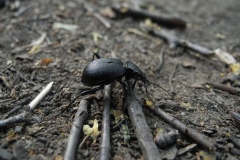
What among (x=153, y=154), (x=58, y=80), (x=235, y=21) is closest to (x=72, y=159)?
(x=153, y=154)

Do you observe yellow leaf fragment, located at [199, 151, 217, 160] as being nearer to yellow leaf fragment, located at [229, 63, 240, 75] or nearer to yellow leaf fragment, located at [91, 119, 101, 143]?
yellow leaf fragment, located at [91, 119, 101, 143]

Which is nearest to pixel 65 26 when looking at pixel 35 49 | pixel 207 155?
pixel 35 49

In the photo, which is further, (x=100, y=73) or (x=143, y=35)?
(x=143, y=35)

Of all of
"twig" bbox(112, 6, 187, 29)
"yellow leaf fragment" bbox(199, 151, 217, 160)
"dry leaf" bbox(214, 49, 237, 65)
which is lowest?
"yellow leaf fragment" bbox(199, 151, 217, 160)

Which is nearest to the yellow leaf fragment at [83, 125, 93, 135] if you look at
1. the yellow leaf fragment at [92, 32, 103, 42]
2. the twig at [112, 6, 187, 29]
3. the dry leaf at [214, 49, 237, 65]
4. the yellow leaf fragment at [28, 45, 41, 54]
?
the yellow leaf fragment at [28, 45, 41, 54]

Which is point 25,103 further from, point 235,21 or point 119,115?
point 235,21

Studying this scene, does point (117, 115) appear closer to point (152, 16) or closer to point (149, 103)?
point (149, 103)

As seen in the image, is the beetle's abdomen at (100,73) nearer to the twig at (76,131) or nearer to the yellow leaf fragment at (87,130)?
the twig at (76,131)
